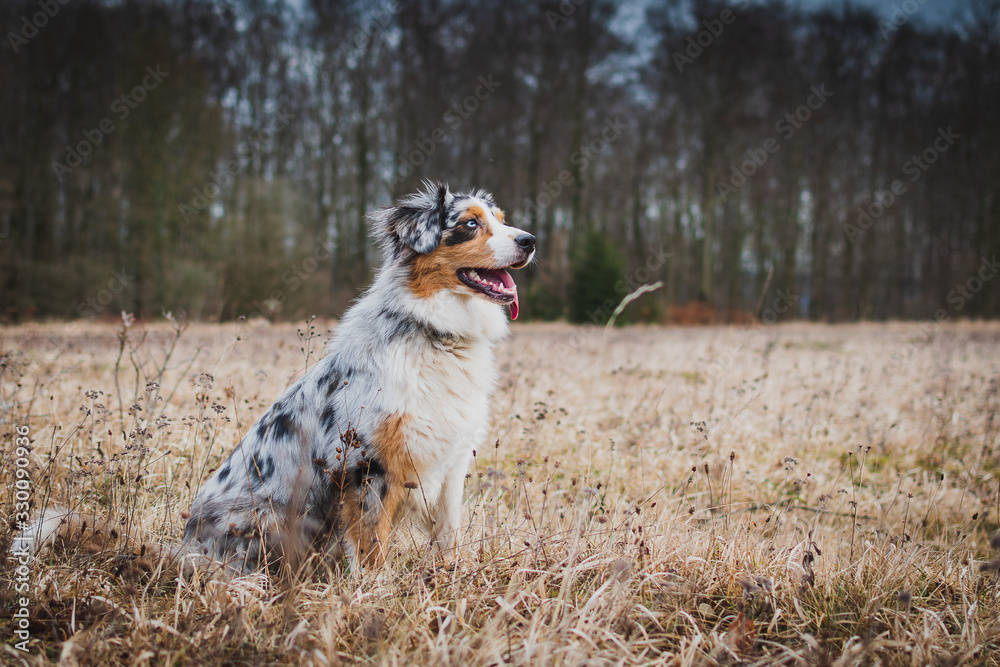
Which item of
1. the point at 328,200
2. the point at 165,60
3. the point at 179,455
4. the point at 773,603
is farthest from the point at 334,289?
the point at 773,603

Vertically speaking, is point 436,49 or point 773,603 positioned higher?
point 436,49

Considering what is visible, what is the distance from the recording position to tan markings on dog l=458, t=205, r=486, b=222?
302 cm

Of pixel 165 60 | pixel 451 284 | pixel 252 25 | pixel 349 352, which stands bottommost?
pixel 349 352

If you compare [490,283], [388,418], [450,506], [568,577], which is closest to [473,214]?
[490,283]

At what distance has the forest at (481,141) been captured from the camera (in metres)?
15.9

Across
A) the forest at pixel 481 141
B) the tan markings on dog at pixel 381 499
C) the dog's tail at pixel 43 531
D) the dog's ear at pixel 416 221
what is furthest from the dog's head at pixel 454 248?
the forest at pixel 481 141

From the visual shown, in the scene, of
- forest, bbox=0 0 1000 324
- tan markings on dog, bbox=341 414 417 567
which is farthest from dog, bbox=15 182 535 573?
forest, bbox=0 0 1000 324

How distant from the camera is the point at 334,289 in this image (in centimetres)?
2102

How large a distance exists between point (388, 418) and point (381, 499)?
0.37 m

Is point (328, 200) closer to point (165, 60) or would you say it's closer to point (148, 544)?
point (165, 60)

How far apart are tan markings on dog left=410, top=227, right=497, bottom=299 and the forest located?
13409mm

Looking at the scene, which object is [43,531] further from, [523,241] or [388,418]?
→ [523,241]

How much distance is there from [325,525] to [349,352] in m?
0.85

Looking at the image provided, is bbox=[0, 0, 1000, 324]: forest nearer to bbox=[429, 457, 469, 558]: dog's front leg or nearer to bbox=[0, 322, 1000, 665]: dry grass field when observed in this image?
bbox=[0, 322, 1000, 665]: dry grass field
